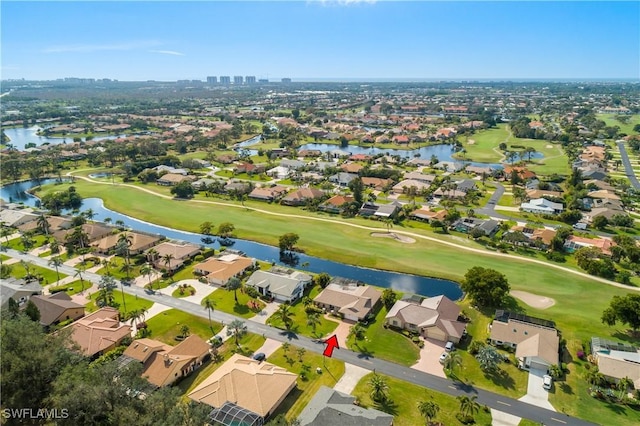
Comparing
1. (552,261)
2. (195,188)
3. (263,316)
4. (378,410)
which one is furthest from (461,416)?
(195,188)

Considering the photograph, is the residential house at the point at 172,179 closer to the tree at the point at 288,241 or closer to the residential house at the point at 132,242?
the residential house at the point at 132,242

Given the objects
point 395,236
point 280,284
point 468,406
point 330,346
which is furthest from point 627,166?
point 330,346

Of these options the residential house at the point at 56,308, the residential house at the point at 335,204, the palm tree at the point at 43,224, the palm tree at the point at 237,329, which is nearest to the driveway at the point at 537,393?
the palm tree at the point at 237,329

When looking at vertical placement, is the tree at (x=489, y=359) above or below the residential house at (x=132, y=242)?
below

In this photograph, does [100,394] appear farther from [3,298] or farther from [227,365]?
[3,298]

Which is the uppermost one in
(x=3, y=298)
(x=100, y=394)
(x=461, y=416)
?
(x=100, y=394)

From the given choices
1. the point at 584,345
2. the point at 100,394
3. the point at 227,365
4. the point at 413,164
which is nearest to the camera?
the point at 100,394

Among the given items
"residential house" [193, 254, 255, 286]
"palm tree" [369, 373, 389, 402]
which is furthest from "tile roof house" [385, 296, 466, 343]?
"residential house" [193, 254, 255, 286]
